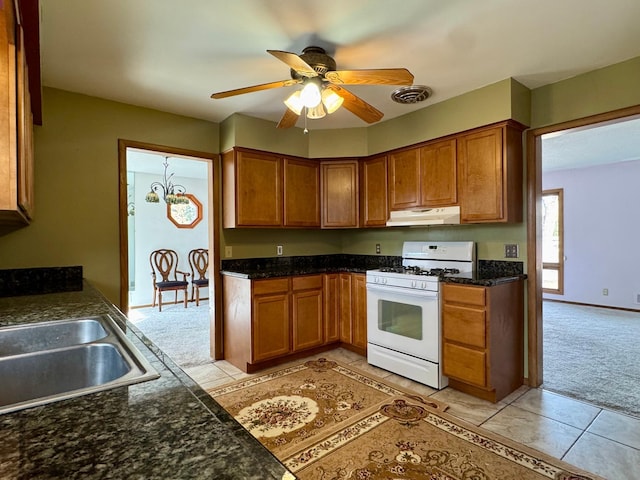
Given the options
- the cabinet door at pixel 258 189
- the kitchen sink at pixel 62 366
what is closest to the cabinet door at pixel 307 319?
the cabinet door at pixel 258 189

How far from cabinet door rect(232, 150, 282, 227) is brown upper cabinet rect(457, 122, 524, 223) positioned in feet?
5.78

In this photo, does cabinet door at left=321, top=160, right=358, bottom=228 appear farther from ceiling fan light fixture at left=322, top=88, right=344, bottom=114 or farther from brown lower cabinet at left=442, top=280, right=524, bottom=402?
ceiling fan light fixture at left=322, top=88, right=344, bottom=114

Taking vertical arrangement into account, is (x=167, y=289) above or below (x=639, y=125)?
below

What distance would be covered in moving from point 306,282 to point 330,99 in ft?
6.03

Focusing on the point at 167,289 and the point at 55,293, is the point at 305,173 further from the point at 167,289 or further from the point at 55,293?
the point at 167,289

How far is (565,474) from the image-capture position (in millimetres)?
1762

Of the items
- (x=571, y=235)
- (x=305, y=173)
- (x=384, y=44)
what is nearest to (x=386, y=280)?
(x=305, y=173)

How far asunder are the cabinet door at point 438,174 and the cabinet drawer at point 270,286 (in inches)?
59.5

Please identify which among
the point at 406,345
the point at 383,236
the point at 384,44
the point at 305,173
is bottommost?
the point at 406,345

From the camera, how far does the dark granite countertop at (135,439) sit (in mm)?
522

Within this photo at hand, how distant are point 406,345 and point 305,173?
2047 mm

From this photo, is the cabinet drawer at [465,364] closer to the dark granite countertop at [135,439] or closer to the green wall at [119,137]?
the green wall at [119,137]

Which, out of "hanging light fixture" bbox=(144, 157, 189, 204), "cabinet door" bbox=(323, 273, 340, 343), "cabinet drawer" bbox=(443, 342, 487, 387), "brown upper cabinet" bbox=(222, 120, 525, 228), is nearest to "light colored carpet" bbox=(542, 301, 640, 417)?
"cabinet drawer" bbox=(443, 342, 487, 387)

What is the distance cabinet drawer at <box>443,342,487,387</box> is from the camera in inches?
101
